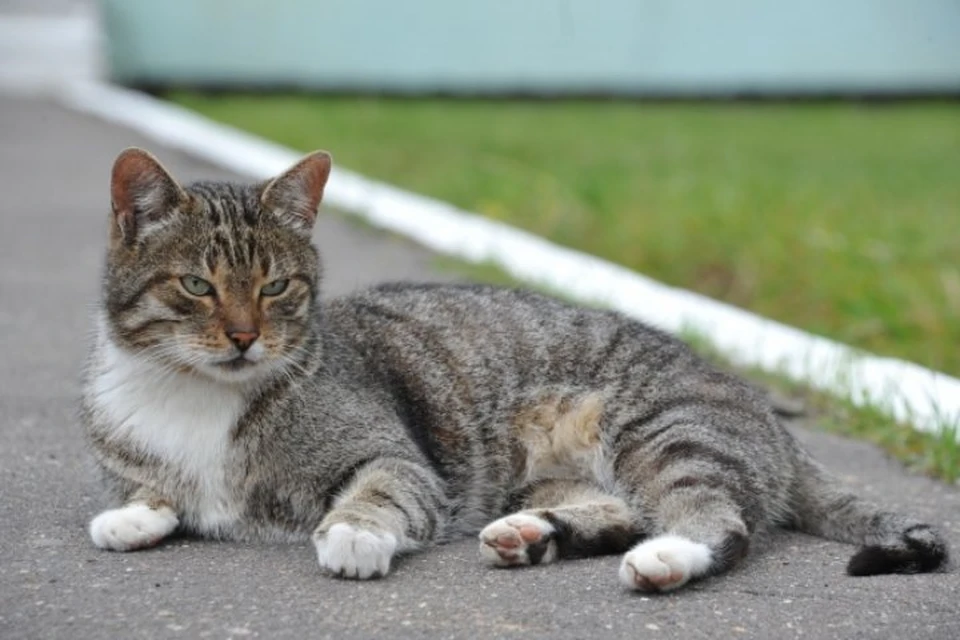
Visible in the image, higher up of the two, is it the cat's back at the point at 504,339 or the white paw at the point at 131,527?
the cat's back at the point at 504,339

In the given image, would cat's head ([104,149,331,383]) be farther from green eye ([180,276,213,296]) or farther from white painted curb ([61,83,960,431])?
white painted curb ([61,83,960,431])

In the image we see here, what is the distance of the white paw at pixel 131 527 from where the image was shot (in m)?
4.55

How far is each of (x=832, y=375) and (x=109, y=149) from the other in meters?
9.24

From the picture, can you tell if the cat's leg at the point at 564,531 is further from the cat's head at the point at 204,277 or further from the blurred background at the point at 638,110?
the blurred background at the point at 638,110

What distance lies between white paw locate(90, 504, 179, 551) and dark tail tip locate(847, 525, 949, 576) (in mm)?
1984

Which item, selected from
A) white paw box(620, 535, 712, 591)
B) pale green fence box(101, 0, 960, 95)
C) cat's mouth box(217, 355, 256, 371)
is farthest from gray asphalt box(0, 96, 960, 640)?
pale green fence box(101, 0, 960, 95)

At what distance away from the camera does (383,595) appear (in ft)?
13.7

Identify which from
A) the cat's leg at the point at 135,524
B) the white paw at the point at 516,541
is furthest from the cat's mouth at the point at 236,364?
the white paw at the point at 516,541

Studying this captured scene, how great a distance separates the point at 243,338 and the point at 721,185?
8454 mm

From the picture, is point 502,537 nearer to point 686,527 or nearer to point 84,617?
point 686,527

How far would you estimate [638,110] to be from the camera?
21.7 meters

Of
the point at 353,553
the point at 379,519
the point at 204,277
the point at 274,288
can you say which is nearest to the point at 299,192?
the point at 274,288

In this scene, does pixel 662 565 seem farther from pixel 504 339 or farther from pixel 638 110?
pixel 638 110

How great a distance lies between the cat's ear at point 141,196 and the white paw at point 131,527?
2.63ft
